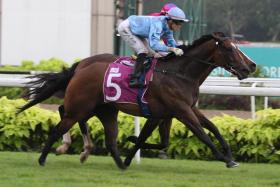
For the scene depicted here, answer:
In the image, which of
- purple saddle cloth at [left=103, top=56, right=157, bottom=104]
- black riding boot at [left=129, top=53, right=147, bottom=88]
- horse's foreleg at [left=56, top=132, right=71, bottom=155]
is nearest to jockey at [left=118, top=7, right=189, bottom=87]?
black riding boot at [left=129, top=53, right=147, bottom=88]

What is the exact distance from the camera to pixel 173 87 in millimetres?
8297

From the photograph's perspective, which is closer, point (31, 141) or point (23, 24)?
point (31, 141)

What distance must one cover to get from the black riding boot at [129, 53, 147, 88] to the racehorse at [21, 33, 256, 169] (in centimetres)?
14

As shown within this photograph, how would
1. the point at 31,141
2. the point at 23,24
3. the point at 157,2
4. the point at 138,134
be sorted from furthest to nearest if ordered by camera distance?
1. the point at 157,2
2. the point at 23,24
3. the point at 31,141
4. the point at 138,134

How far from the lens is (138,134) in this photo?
367 inches

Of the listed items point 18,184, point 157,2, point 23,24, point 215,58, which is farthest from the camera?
point 157,2

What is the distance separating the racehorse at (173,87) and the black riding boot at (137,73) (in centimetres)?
14

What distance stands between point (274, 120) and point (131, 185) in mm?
3032

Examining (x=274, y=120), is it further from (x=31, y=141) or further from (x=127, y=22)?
(x=31, y=141)

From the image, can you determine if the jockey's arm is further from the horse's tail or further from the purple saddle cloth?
the horse's tail

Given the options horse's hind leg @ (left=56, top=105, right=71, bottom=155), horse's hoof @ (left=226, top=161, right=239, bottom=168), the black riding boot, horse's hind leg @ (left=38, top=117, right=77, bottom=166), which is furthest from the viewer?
horse's hind leg @ (left=56, top=105, right=71, bottom=155)

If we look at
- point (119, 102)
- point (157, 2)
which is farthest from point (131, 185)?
point (157, 2)

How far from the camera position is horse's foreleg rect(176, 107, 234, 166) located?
8.05 m

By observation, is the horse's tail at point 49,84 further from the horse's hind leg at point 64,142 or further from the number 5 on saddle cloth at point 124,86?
the number 5 on saddle cloth at point 124,86
